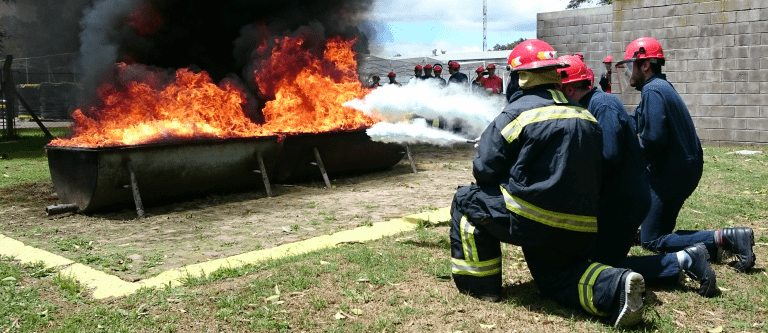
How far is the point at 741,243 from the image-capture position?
451cm

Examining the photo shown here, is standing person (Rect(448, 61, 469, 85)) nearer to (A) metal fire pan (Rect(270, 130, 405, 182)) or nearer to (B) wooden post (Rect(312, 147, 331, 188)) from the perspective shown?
(A) metal fire pan (Rect(270, 130, 405, 182))

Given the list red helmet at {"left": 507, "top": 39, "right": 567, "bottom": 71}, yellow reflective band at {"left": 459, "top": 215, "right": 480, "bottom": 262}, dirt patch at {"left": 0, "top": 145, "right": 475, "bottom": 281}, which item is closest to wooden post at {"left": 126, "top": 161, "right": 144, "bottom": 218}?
dirt patch at {"left": 0, "top": 145, "right": 475, "bottom": 281}

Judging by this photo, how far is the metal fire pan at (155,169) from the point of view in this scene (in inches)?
263

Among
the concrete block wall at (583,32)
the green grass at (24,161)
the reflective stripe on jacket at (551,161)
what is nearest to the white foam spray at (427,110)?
the reflective stripe on jacket at (551,161)

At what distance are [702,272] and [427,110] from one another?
4062 mm

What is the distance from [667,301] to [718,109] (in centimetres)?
1088

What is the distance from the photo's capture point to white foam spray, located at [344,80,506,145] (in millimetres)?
6992

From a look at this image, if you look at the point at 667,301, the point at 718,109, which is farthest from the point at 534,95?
the point at 718,109

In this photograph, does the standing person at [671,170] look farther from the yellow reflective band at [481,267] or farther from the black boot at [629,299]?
the yellow reflective band at [481,267]

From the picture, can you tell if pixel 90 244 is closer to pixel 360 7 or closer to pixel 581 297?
pixel 581 297

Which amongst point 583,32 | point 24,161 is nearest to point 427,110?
point 583,32

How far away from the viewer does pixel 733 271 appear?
4.57 m

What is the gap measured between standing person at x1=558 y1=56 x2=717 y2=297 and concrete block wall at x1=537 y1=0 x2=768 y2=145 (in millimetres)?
9218

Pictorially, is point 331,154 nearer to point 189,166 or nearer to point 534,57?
point 189,166
